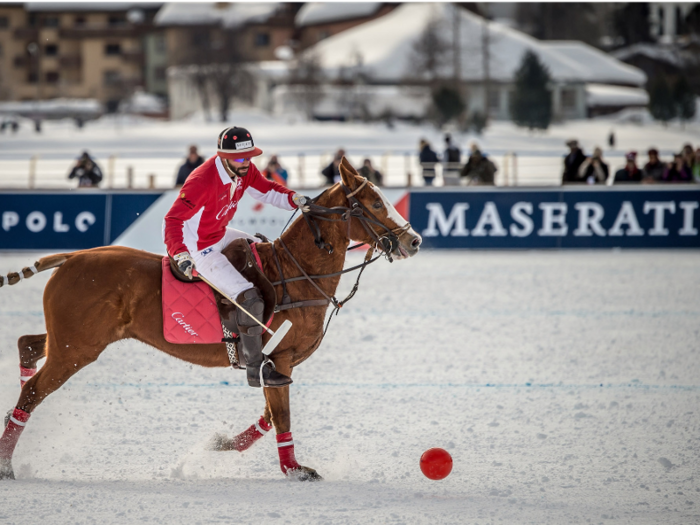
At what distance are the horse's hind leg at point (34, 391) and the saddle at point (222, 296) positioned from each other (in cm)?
69

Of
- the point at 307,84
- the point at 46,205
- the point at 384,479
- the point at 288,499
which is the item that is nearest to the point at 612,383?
the point at 384,479

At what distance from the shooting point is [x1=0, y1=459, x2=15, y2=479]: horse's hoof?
17.0ft

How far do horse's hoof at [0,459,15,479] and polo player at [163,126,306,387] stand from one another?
167 centimetres

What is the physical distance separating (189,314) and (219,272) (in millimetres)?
361

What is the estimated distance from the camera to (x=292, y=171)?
27.8 m

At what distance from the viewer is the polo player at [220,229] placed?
4.99 m

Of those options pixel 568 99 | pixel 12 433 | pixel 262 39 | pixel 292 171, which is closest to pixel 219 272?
pixel 12 433

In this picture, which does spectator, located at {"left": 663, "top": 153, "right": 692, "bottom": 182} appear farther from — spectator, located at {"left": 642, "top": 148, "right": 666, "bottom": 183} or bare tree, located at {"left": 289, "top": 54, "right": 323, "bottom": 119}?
bare tree, located at {"left": 289, "top": 54, "right": 323, "bottom": 119}

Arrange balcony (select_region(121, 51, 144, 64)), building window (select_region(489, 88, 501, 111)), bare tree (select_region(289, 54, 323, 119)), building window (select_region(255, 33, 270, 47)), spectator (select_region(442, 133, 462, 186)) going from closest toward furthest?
1. spectator (select_region(442, 133, 462, 186))
2. bare tree (select_region(289, 54, 323, 119))
3. building window (select_region(489, 88, 501, 111))
4. building window (select_region(255, 33, 270, 47))
5. balcony (select_region(121, 51, 144, 64))

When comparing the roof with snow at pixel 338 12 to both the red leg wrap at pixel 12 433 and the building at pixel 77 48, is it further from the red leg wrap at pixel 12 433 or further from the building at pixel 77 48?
the red leg wrap at pixel 12 433

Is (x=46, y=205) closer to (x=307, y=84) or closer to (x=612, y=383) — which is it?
(x=612, y=383)

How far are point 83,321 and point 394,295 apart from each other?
696 centimetres

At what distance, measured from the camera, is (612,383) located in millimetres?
7414

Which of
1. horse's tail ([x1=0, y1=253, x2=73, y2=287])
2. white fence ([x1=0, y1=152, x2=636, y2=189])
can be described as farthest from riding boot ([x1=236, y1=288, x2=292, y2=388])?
white fence ([x1=0, y1=152, x2=636, y2=189])
